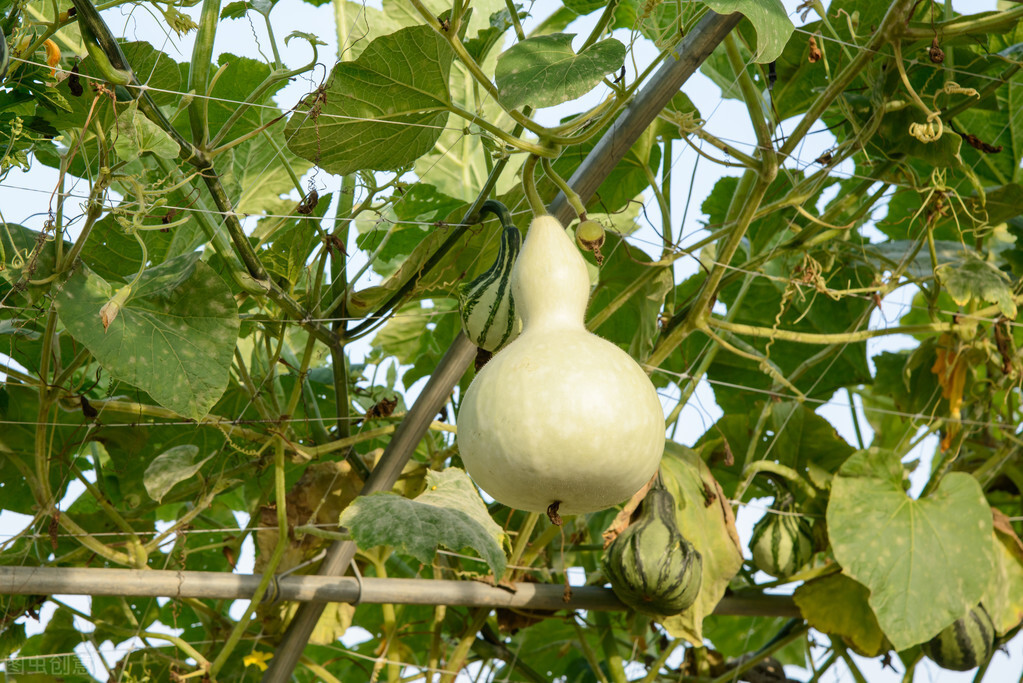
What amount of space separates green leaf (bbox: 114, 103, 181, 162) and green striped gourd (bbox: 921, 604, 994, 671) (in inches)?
39.0

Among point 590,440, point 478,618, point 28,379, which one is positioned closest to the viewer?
point 590,440

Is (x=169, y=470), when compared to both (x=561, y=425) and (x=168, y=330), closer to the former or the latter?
(x=168, y=330)

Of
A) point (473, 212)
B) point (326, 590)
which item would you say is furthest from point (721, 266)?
point (326, 590)

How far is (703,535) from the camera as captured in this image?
1.07 metres

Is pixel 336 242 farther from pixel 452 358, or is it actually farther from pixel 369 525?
pixel 369 525

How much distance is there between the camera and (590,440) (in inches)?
18.8

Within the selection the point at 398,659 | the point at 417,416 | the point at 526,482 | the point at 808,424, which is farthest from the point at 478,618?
the point at 526,482

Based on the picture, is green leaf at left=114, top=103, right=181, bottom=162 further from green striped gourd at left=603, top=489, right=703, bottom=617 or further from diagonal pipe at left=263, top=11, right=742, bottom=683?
green striped gourd at left=603, top=489, right=703, bottom=617

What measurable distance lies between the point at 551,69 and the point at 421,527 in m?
0.35

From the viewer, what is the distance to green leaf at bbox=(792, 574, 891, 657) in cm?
117

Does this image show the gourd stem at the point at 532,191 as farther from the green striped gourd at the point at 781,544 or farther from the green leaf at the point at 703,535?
the green striped gourd at the point at 781,544

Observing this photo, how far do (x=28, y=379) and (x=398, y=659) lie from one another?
60 centimetres

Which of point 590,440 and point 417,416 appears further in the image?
point 417,416

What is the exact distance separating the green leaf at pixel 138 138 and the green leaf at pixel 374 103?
94mm
